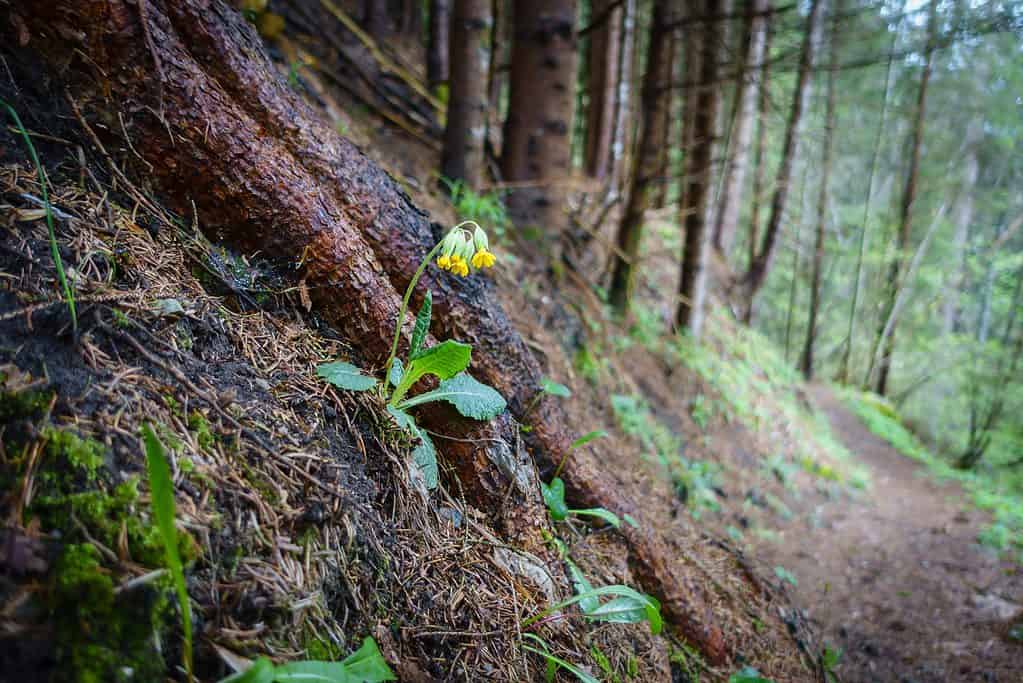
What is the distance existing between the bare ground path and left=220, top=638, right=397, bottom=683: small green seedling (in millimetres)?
3337

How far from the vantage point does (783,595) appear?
348 centimetres

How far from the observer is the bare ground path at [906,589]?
3756mm

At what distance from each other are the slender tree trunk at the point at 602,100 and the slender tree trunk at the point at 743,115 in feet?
5.53

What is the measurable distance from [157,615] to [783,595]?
356cm

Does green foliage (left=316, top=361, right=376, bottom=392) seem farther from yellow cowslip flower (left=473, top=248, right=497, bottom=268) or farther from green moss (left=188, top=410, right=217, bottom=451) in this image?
yellow cowslip flower (left=473, top=248, right=497, bottom=268)

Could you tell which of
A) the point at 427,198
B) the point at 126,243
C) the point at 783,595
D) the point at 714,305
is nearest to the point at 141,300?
the point at 126,243

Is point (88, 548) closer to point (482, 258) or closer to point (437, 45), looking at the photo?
point (482, 258)

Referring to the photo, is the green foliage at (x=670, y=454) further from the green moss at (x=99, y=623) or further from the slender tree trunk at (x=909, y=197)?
the slender tree trunk at (x=909, y=197)

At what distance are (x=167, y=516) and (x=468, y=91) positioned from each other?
13.5ft

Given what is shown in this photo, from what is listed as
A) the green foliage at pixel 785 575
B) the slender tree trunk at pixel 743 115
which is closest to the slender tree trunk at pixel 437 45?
the slender tree trunk at pixel 743 115

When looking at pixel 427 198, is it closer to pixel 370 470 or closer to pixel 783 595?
pixel 370 470

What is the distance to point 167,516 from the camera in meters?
1.06

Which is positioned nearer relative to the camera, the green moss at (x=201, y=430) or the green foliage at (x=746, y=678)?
the green moss at (x=201, y=430)

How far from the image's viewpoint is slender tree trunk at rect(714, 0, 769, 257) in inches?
223
